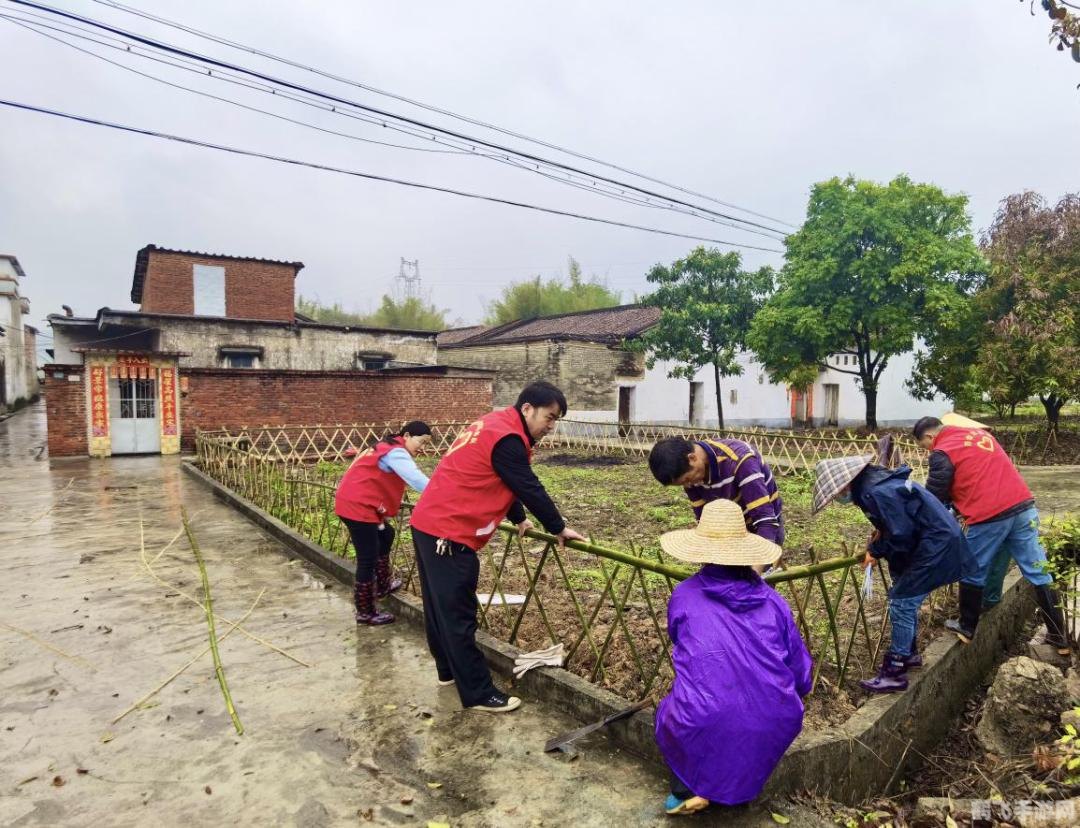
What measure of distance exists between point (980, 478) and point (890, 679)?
1436 millimetres

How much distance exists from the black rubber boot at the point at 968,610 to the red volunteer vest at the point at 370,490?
3.47m

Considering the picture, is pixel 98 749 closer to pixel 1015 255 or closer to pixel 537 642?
pixel 537 642

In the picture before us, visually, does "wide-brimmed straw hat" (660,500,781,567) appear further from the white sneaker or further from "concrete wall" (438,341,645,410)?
"concrete wall" (438,341,645,410)

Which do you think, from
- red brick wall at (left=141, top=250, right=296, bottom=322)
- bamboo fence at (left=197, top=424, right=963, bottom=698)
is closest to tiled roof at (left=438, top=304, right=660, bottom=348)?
red brick wall at (left=141, top=250, right=296, bottom=322)

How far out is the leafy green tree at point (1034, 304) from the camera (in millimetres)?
13539

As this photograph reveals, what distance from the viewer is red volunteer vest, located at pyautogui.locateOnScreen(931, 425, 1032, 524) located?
3.95m

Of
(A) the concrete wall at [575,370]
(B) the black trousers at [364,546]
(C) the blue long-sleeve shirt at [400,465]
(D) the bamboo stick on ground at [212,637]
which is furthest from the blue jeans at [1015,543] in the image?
(A) the concrete wall at [575,370]

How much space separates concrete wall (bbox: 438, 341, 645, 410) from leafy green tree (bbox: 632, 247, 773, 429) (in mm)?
3223

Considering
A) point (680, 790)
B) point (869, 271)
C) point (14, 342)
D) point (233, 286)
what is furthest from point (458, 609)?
point (14, 342)

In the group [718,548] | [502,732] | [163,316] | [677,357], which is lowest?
[502,732]

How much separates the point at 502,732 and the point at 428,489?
120 cm

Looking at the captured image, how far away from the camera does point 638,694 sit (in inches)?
130

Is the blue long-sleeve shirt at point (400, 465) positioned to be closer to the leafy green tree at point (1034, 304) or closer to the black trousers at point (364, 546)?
the black trousers at point (364, 546)

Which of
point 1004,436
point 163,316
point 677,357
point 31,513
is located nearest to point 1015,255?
point 1004,436
